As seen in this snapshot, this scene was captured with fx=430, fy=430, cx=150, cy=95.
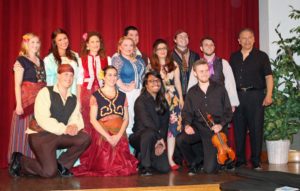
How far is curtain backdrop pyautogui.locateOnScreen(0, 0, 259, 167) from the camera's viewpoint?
5.82 m

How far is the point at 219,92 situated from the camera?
4988mm

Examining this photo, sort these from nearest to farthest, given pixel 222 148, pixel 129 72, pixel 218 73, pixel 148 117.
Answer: pixel 222 148
pixel 148 117
pixel 129 72
pixel 218 73

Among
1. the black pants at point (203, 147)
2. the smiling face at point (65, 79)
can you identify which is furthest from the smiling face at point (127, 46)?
the black pants at point (203, 147)

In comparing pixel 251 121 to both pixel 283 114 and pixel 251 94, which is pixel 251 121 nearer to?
Result: pixel 251 94

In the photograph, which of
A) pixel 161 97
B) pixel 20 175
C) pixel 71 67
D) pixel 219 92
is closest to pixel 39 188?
pixel 20 175

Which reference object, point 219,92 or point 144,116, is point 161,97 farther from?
point 219,92

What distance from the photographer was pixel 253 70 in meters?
5.22

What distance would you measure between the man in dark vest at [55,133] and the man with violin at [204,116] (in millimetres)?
1145

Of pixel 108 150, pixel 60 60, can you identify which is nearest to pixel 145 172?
pixel 108 150

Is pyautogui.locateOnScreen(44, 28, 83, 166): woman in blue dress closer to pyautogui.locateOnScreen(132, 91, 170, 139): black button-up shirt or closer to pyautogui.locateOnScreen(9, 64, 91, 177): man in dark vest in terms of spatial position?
pyautogui.locateOnScreen(9, 64, 91, 177): man in dark vest

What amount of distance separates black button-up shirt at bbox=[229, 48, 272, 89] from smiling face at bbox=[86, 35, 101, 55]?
1760 mm

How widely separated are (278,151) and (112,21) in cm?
293

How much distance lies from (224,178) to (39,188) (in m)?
1.84

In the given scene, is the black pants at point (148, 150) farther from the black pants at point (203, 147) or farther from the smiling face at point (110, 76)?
the smiling face at point (110, 76)
